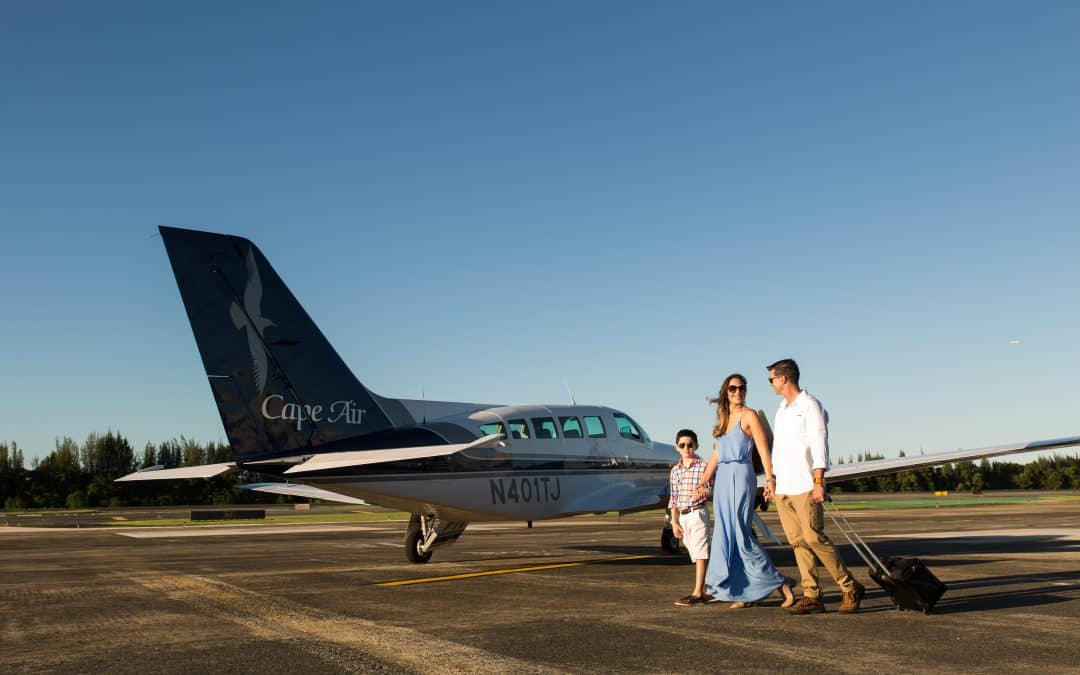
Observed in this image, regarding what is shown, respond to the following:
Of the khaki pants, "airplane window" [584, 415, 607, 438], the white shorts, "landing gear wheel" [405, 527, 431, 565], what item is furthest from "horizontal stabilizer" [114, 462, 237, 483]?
the khaki pants

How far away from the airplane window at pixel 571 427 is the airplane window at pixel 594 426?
0.29 metres

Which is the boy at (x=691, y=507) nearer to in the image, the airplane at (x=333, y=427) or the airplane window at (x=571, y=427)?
the airplane at (x=333, y=427)

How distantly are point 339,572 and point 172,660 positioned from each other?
7.63 m

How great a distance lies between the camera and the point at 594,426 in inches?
685

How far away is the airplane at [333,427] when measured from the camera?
13.3m

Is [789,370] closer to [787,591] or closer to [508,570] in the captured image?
[787,591]

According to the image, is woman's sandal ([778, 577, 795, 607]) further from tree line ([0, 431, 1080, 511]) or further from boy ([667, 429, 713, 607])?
tree line ([0, 431, 1080, 511])

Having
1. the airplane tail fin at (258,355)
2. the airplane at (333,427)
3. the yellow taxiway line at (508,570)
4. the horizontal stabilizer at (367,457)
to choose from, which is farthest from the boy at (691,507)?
the airplane tail fin at (258,355)

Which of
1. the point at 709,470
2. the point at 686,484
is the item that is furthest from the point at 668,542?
the point at 709,470

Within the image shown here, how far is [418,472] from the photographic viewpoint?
1370 centimetres

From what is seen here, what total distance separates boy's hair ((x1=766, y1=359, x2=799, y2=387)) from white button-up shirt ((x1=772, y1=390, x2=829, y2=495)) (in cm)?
16

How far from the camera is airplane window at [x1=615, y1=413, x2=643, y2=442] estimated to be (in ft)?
59.3

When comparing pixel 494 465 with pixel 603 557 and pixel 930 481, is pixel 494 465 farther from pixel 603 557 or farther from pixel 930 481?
pixel 930 481

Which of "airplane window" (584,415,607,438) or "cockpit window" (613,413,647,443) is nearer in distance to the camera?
"airplane window" (584,415,607,438)
